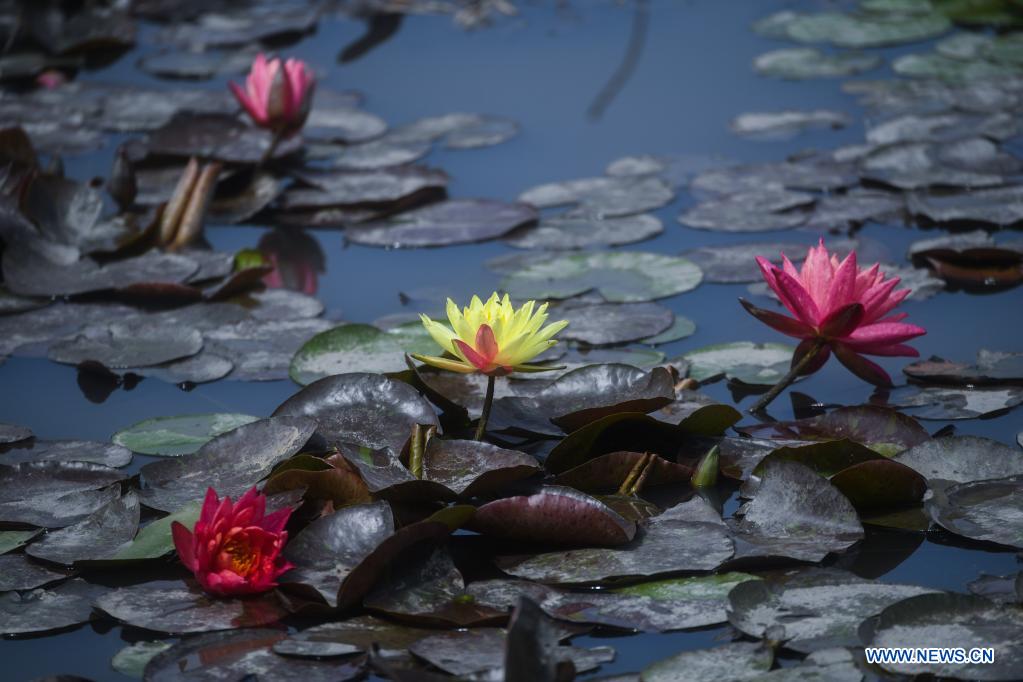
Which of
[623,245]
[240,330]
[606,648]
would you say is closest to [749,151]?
[623,245]

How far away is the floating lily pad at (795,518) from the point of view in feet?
5.27

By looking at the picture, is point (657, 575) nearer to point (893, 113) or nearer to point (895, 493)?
point (895, 493)

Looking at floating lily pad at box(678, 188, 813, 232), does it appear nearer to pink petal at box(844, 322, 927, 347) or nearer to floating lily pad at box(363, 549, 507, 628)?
pink petal at box(844, 322, 927, 347)

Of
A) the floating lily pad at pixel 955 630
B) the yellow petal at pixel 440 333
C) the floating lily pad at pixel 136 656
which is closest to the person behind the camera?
the floating lily pad at pixel 955 630

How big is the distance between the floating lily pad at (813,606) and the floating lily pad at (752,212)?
1477mm

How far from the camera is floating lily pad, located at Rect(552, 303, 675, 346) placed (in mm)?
2330

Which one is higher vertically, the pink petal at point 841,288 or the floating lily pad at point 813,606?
the pink petal at point 841,288

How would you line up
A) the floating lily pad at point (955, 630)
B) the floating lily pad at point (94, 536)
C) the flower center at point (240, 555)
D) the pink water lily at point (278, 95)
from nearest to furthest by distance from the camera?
the floating lily pad at point (955, 630) → the flower center at point (240, 555) → the floating lily pad at point (94, 536) → the pink water lily at point (278, 95)

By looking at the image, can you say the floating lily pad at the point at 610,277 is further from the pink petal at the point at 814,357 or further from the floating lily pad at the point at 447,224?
the pink petal at the point at 814,357

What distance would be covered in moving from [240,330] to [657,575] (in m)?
1.19

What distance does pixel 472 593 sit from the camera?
154cm

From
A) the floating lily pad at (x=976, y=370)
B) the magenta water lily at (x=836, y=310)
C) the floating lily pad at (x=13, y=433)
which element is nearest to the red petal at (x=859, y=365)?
the magenta water lily at (x=836, y=310)

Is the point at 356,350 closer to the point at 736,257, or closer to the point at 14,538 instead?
the point at 14,538

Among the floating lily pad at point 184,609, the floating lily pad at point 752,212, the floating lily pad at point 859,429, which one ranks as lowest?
the floating lily pad at point 184,609
